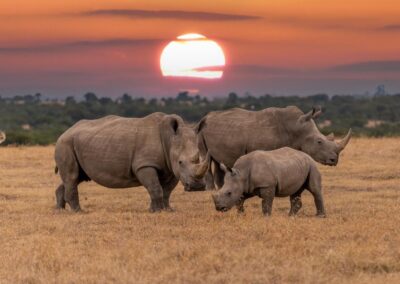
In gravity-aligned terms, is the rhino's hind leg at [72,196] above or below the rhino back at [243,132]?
below

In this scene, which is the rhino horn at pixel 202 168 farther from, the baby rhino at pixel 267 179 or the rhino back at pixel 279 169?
the rhino back at pixel 279 169

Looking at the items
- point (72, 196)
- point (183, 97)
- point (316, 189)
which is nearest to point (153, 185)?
point (72, 196)

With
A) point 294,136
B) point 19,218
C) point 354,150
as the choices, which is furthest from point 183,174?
point 354,150

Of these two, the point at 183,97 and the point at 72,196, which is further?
the point at 183,97

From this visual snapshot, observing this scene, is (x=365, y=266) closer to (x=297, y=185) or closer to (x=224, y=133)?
(x=297, y=185)

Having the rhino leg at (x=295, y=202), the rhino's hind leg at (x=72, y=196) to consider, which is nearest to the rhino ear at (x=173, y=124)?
the rhino's hind leg at (x=72, y=196)

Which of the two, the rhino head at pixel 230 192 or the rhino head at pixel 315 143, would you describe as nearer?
the rhino head at pixel 230 192

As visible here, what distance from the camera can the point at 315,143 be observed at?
15664mm

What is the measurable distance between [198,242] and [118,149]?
12.4 ft

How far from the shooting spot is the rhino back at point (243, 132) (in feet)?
52.7

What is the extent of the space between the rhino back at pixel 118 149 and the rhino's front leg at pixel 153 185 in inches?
4.3

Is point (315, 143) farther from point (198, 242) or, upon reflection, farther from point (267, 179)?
point (198, 242)

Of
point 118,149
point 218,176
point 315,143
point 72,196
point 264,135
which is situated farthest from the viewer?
point 218,176

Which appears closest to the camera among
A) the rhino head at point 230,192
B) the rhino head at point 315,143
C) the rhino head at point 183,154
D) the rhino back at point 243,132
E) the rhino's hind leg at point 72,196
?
A: the rhino head at point 230,192
